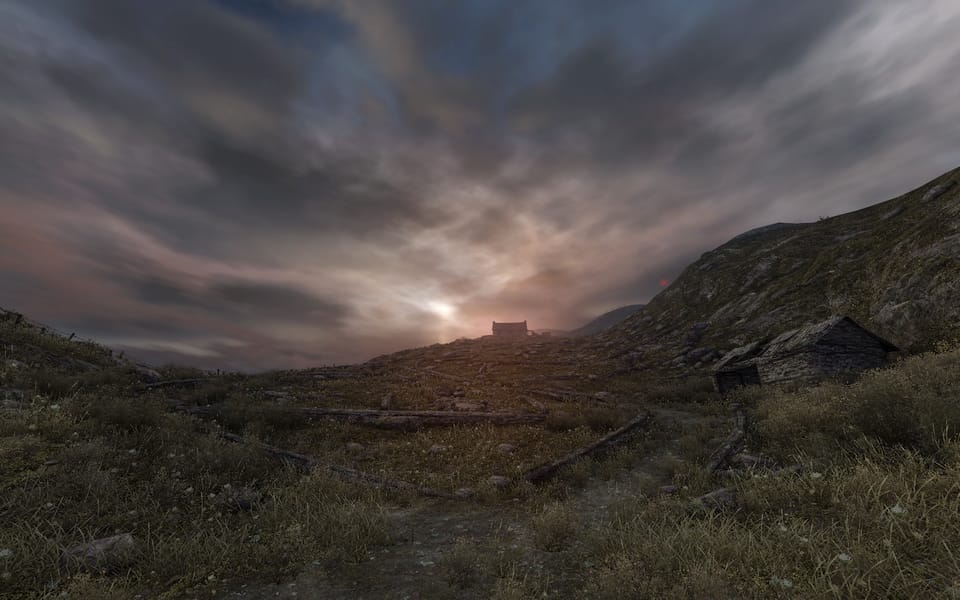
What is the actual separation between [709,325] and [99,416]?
51.8 metres

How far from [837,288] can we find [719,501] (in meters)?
34.8

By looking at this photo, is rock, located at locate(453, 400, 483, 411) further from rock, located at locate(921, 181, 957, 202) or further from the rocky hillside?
rock, located at locate(921, 181, 957, 202)

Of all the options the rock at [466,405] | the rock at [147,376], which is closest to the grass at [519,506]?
the rock at [466,405]

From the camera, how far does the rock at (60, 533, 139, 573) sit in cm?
532

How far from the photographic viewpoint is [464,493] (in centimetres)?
941

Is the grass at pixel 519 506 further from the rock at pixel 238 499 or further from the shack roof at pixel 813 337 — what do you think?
the shack roof at pixel 813 337

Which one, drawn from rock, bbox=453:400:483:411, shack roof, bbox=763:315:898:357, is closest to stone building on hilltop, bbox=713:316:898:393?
shack roof, bbox=763:315:898:357

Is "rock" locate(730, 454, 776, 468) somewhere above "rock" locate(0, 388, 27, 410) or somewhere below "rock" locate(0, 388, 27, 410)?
below

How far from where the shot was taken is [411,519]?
8.11m

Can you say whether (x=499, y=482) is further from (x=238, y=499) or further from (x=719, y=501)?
(x=238, y=499)

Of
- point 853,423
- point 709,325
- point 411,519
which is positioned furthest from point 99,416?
point 709,325

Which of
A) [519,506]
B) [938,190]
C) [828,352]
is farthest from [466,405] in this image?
[938,190]

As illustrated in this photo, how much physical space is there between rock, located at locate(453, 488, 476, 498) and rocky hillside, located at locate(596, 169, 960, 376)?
78.2 feet

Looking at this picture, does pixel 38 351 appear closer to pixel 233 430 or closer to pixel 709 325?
pixel 233 430
